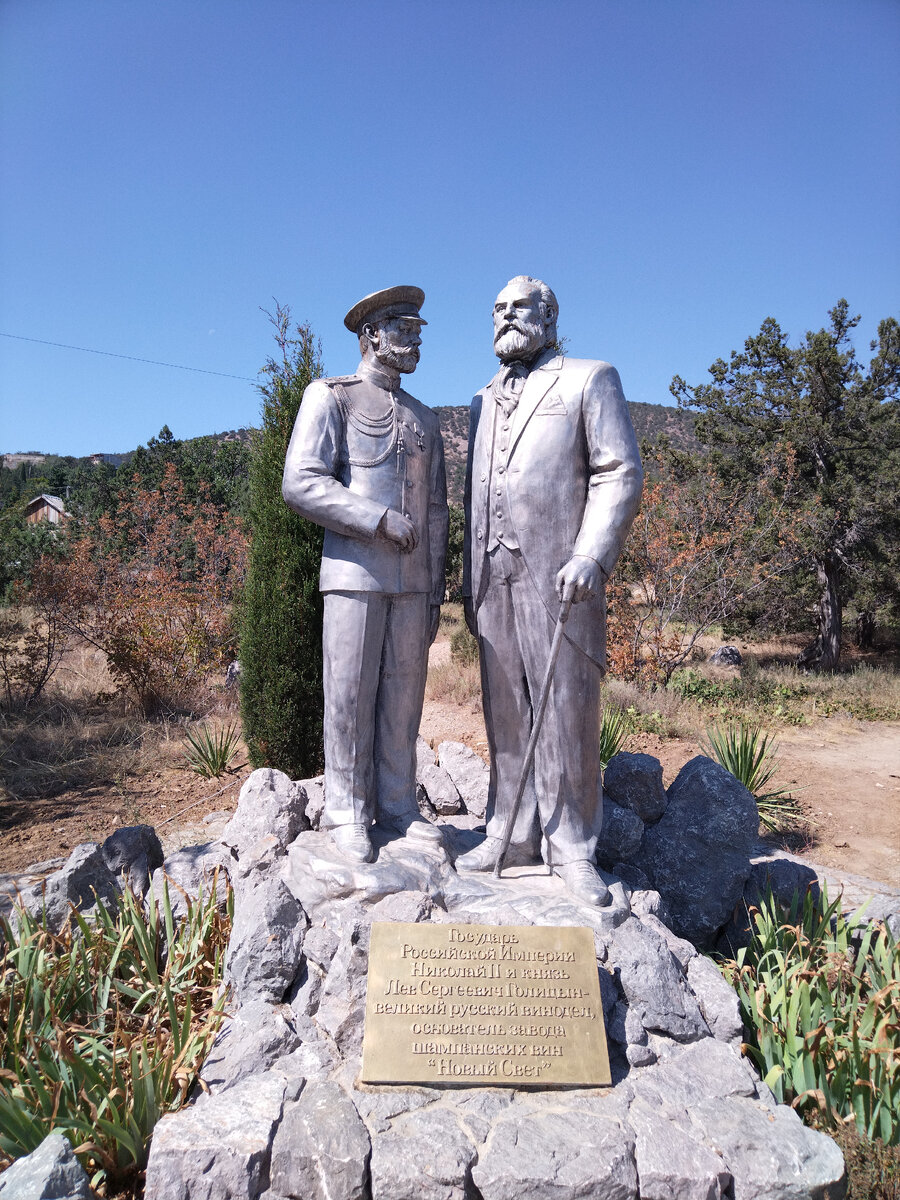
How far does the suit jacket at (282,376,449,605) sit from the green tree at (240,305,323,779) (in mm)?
2899

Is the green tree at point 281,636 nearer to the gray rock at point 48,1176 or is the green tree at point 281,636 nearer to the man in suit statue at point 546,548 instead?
the man in suit statue at point 546,548

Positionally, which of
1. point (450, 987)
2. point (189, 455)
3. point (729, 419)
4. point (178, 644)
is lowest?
point (450, 987)

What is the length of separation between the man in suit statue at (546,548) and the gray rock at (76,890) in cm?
190

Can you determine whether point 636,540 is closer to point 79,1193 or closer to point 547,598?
point 547,598

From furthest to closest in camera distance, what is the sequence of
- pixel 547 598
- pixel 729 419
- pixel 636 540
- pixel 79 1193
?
1. pixel 729 419
2. pixel 636 540
3. pixel 547 598
4. pixel 79 1193

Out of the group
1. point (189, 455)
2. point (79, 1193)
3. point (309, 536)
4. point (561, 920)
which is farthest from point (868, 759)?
point (189, 455)

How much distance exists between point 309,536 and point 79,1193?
475cm

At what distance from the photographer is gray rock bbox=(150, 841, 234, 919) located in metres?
3.85

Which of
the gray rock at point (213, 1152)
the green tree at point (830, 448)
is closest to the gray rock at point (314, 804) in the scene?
the gray rock at point (213, 1152)

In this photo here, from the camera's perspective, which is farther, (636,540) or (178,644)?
(636,540)

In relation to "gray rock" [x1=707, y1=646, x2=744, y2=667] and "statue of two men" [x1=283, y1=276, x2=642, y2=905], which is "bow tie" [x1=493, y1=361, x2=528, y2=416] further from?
"gray rock" [x1=707, y1=646, x2=744, y2=667]

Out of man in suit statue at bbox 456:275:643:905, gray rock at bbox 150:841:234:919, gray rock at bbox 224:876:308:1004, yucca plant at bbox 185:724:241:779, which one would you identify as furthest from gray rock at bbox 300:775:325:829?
yucca plant at bbox 185:724:241:779

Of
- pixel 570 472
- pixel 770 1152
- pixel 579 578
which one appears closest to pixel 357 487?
pixel 570 472

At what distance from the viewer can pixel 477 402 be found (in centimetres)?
350
